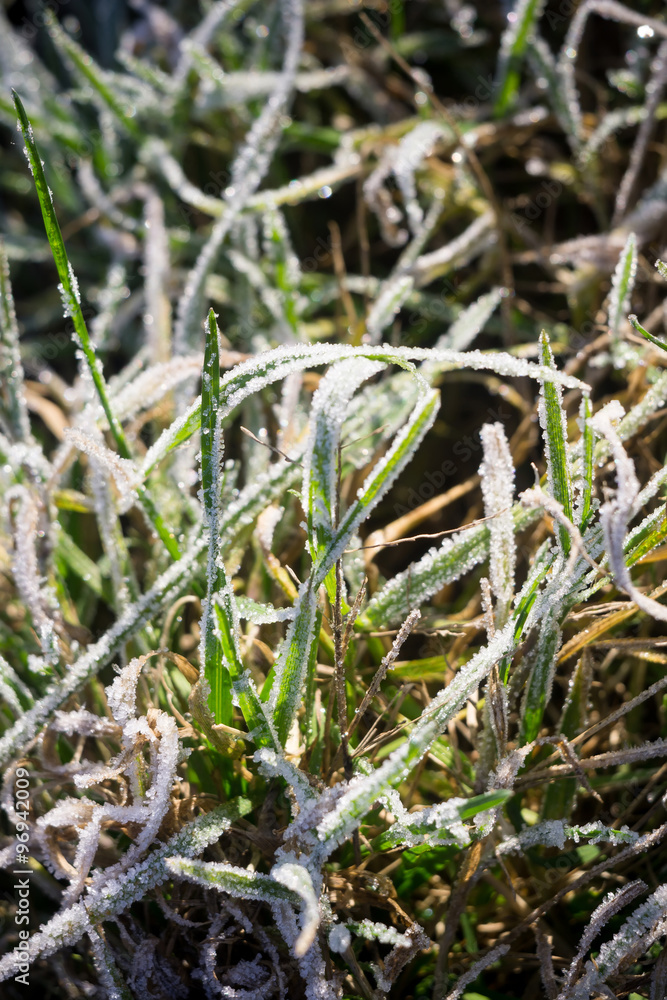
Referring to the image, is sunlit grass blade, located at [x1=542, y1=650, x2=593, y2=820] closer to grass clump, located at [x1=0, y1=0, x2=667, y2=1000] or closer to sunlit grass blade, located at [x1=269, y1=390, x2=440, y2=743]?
grass clump, located at [x1=0, y1=0, x2=667, y2=1000]

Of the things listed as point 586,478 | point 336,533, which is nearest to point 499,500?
point 586,478

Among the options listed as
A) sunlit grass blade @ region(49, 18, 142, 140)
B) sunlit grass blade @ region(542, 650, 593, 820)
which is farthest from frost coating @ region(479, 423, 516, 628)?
sunlit grass blade @ region(49, 18, 142, 140)

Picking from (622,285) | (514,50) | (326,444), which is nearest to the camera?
(326,444)

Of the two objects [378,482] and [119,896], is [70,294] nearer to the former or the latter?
[378,482]

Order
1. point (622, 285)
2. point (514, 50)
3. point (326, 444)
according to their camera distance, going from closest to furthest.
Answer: point (326, 444), point (622, 285), point (514, 50)

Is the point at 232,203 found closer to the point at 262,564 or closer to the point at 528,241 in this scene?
the point at 528,241

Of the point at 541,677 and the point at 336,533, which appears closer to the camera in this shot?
the point at 336,533

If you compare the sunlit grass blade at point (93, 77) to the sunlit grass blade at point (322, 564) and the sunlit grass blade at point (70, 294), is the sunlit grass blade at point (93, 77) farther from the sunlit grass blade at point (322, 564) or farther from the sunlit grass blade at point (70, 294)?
the sunlit grass blade at point (322, 564)
